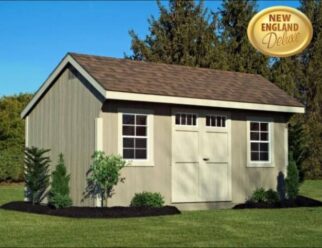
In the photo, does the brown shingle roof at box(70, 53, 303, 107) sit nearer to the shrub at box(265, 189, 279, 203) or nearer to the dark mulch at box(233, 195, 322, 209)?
A: the shrub at box(265, 189, 279, 203)

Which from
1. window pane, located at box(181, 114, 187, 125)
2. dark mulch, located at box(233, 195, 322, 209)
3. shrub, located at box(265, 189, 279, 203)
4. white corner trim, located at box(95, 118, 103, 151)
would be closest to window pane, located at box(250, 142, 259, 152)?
shrub, located at box(265, 189, 279, 203)

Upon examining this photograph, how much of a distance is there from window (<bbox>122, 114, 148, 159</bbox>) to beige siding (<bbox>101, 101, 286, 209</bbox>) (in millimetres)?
271

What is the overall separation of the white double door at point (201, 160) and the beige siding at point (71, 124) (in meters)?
2.42

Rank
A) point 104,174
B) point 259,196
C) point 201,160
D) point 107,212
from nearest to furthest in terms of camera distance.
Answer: point 107,212 < point 104,174 < point 201,160 < point 259,196

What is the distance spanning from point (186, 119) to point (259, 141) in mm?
2768

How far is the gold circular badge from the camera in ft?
88.0

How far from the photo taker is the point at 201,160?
695 inches

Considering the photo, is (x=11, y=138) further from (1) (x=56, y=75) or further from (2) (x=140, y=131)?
(2) (x=140, y=131)

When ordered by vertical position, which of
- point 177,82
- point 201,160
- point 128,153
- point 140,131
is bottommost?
point 201,160

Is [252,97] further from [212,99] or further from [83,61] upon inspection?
[83,61]

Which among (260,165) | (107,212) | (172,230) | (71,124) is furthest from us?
(260,165)

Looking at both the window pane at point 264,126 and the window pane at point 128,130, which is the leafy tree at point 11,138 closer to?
the window pane at point 264,126

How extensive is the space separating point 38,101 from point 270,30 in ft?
41.5

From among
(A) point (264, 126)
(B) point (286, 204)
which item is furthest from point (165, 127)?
(B) point (286, 204)
